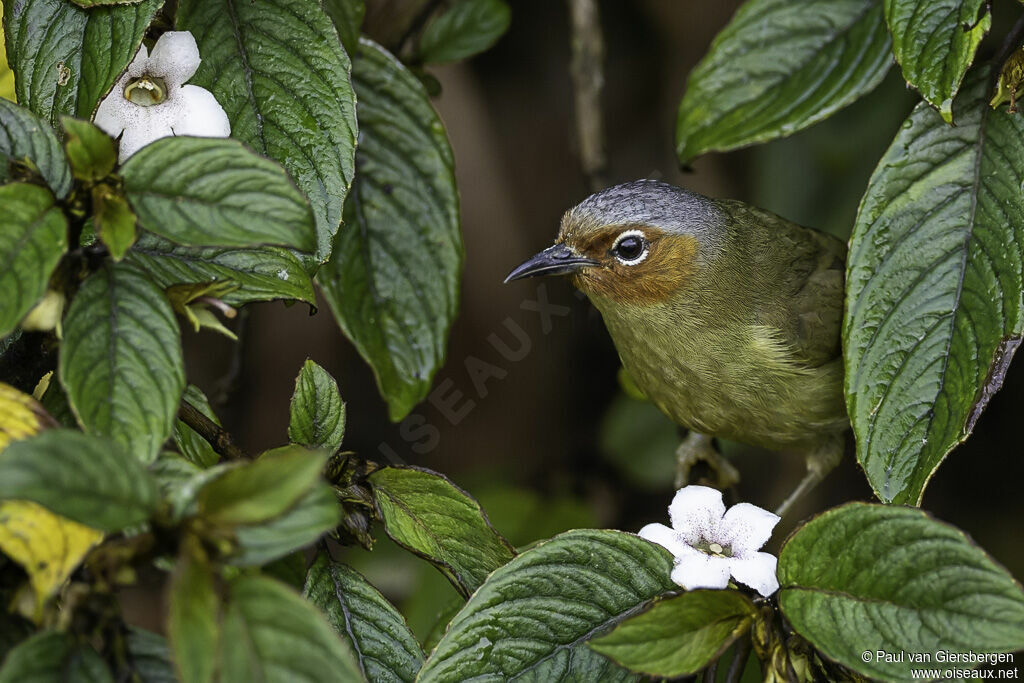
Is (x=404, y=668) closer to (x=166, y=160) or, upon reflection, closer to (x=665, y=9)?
(x=166, y=160)

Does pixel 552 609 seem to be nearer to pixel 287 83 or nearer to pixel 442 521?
pixel 442 521

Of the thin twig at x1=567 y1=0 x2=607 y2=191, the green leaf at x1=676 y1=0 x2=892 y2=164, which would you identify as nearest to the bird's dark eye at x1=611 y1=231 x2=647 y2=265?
the green leaf at x1=676 y1=0 x2=892 y2=164

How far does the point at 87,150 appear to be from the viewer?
1.19 metres

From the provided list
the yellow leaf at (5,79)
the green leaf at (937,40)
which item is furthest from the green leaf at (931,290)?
the yellow leaf at (5,79)

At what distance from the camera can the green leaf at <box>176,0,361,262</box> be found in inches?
64.5

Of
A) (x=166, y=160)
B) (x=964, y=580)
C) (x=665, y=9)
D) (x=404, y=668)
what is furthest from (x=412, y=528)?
(x=665, y=9)

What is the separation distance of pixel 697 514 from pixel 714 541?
64 millimetres

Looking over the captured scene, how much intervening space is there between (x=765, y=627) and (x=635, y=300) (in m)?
1.22

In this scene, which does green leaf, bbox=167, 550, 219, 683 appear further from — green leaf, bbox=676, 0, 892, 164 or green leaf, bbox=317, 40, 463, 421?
green leaf, bbox=676, 0, 892, 164

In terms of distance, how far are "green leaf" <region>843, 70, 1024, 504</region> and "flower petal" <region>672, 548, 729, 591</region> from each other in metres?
0.38

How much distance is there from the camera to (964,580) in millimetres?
1153

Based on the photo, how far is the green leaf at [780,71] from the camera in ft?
6.89

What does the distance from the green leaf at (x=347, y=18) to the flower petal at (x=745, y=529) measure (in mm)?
1109

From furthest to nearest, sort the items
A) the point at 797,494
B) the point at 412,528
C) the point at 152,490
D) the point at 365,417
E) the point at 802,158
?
the point at 365,417, the point at 802,158, the point at 797,494, the point at 412,528, the point at 152,490
